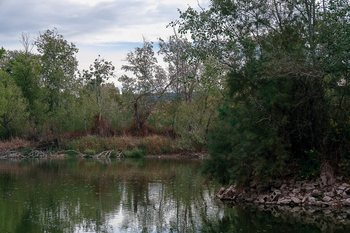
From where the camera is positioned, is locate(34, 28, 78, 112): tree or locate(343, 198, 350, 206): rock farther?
locate(34, 28, 78, 112): tree

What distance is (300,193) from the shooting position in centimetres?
1253

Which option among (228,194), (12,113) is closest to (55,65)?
(12,113)

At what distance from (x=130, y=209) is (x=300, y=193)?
5.70m

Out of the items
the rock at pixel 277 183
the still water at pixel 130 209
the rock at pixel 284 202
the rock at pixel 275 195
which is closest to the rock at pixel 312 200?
the rock at pixel 284 202

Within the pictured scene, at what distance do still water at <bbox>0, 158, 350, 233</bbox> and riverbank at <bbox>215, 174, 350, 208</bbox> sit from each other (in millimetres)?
731

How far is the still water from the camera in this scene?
32.4 ft

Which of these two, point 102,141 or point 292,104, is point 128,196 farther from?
point 102,141

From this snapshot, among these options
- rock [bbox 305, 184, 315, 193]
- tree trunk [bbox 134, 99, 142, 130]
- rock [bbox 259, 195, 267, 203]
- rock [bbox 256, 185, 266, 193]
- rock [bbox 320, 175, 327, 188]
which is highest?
tree trunk [bbox 134, 99, 142, 130]

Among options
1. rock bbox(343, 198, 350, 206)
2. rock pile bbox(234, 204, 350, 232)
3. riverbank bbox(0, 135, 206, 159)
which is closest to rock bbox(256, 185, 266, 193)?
rock pile bbox(234, 204, 350, 232)

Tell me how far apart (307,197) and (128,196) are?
6543 mm

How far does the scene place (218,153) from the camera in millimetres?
13594

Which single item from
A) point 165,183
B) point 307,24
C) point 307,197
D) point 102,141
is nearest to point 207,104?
point 102,141

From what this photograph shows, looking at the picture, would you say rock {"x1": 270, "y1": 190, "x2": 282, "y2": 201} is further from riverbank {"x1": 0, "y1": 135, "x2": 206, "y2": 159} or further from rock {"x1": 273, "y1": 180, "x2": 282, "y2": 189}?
riverbank {"x1": 0, "y1": 135, "x2": 206, "y2": 159}

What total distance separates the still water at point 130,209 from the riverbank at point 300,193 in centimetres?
73
